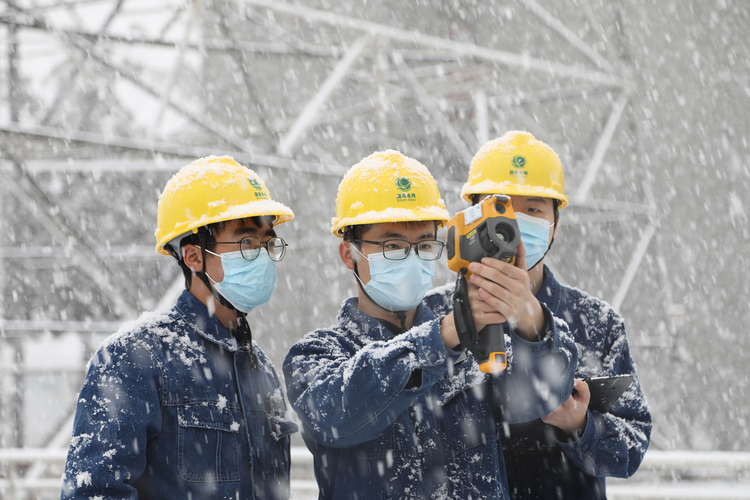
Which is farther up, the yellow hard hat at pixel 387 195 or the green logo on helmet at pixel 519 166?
the green logo on helmet at pixel 519 166

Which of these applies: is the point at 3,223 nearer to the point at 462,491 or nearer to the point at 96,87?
the point at 96,87

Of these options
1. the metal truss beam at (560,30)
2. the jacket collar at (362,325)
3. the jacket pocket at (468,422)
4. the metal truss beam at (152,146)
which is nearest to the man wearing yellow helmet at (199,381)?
the jacket collar at (362,325)

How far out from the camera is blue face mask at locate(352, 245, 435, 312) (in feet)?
7.07

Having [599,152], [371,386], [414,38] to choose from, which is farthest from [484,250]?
[599,152]

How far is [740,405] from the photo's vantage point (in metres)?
7.15

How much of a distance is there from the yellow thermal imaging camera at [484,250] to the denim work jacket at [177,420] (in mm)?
892

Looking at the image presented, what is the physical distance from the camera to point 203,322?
7.23 feet

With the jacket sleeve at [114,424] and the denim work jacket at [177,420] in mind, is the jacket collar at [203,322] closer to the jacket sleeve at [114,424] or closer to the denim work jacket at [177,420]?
the denim work jacket at [177,420]

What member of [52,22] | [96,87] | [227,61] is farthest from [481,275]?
[227,61]

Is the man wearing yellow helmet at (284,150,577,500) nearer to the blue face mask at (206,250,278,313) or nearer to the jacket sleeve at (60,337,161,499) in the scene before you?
the blue face mask at (206,250,278,313)

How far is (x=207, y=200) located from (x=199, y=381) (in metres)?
0.64

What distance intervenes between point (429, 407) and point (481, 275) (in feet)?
2.08

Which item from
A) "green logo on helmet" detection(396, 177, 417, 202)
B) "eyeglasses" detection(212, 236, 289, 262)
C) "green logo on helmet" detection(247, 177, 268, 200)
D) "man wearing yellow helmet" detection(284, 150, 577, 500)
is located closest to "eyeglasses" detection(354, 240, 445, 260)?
"man wearing yellow helmet" detection(284, 150, 577, 500)

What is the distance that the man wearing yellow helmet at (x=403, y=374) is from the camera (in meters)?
1.66
